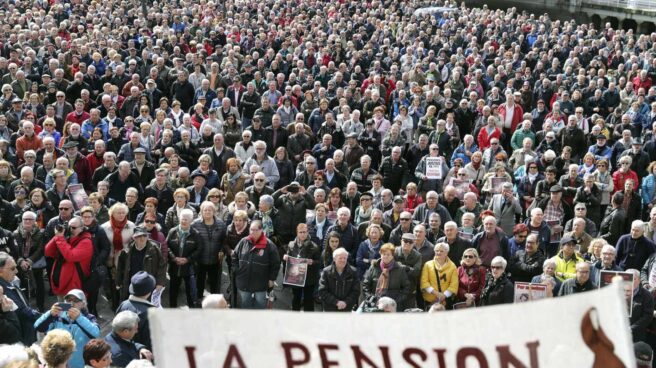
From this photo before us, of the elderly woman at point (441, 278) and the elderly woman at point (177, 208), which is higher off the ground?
the elderly woman at point (177, 208)

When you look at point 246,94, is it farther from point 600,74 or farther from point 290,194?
point 600,74

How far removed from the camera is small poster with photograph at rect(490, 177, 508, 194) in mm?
12297

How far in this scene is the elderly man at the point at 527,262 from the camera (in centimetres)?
989

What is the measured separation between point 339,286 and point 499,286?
1727mm

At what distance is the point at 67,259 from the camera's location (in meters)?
9.57

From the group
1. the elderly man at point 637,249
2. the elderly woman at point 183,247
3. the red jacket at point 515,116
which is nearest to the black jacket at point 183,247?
the elderly woman at point 183,247

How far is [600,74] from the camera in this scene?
18.9 meters

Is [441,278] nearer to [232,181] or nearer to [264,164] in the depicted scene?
[232,181]

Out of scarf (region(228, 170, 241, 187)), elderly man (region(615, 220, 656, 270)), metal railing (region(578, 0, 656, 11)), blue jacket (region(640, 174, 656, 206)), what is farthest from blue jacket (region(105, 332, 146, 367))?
metal railing (region(578, 0, 656, 11))

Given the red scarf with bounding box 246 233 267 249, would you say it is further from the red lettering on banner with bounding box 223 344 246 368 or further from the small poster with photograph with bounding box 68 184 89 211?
the red lettering on banner with bounding box 223 344 246 368

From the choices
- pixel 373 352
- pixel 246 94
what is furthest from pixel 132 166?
pixel 373 352

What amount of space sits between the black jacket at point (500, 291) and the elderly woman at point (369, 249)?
142 centimetres

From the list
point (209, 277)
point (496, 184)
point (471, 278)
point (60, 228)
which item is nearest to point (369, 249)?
point (471, 278)

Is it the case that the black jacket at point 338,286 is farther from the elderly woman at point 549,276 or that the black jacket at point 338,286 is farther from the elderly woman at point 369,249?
the elderly woman at point 549,276
